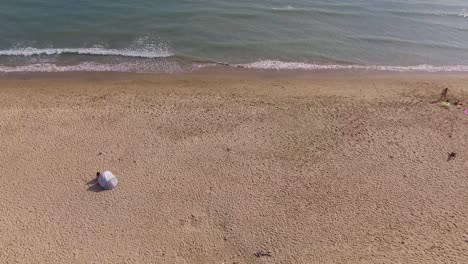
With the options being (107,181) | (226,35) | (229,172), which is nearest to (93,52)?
(226,35)

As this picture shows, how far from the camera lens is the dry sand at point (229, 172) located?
13391 mm

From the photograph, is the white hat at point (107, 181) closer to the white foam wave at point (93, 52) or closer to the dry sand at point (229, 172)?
the dry sand at point (229, 172)

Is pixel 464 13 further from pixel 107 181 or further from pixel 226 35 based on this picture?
pixel 107 181

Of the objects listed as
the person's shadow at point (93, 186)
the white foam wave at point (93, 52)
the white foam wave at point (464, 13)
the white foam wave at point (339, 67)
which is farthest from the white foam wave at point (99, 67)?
the white foam wave at point (464, 13)

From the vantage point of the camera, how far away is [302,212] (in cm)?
1449

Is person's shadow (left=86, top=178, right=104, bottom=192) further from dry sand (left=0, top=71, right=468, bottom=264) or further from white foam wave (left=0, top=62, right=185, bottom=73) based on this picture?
white foam wave (left=0, top=62, right=185, bottom=73)

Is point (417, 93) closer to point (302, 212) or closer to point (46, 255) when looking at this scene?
point (302, 212)

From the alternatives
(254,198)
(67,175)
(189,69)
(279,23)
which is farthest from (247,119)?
(279,23)

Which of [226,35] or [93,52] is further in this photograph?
[226,35]

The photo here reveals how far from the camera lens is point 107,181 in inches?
589

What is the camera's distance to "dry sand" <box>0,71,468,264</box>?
43.9ft

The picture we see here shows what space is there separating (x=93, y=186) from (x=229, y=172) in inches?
207

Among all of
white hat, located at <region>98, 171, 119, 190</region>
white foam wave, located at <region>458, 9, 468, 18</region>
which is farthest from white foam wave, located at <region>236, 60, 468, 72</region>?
white hat, located at <region>98, 171, 119, 190</region>

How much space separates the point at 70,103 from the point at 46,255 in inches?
337
